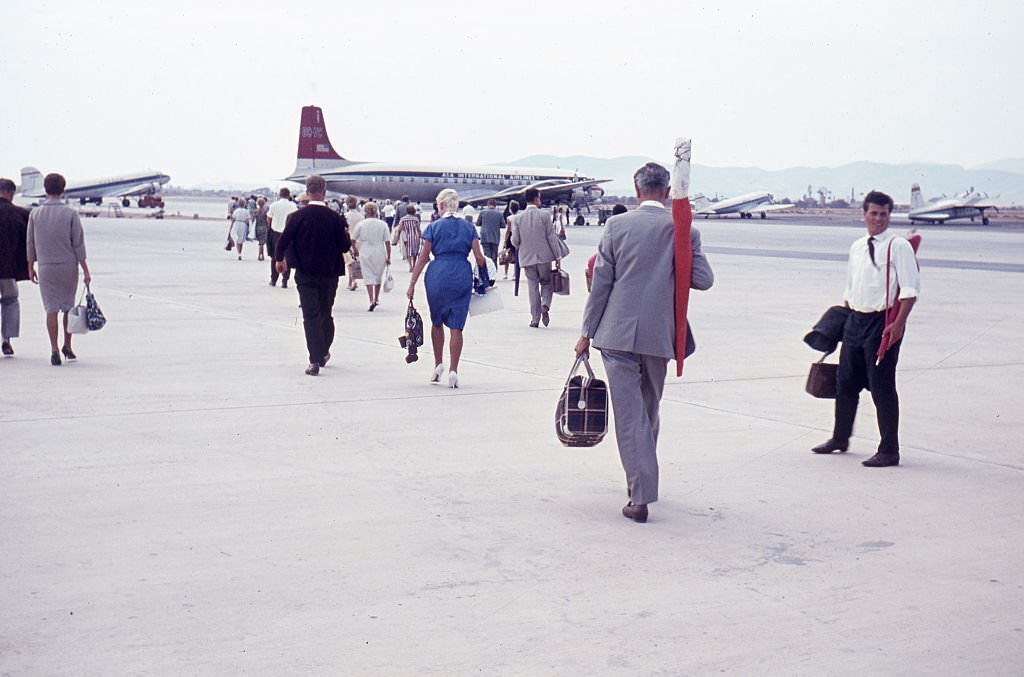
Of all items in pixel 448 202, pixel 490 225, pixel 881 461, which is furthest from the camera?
pixel 490 225

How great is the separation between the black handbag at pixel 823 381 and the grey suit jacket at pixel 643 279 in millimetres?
2002

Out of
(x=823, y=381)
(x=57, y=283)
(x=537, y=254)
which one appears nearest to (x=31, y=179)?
(x=537, y=254)

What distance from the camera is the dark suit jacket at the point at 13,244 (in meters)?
11.7

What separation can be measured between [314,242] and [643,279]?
19.1ft

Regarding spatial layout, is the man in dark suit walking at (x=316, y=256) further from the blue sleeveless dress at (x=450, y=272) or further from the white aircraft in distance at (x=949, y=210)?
the white aircraft in distance at (x=949, y=210)

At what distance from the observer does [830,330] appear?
25.6 feet

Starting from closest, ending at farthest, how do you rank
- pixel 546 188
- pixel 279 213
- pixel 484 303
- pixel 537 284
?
1. pixel 484 303
2. pixel 537 284
3. pixel 279 213
4. pixel 546 188

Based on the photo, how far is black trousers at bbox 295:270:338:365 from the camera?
1107cm

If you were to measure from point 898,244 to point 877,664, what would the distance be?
3.93 m

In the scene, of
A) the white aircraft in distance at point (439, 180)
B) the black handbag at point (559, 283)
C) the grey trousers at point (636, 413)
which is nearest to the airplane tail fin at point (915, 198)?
the white aircraft in distance at point (439, 180)

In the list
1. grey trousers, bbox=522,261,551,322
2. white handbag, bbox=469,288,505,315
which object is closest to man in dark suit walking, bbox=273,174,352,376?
white handbag, bbox=469,288,505,315

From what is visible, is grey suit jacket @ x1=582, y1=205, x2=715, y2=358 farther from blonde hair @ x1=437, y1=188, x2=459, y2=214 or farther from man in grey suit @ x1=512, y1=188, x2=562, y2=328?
man in grey suit @ x1=512, y1=188, x2=562, y2=328

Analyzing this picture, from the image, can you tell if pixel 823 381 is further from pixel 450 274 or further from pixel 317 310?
pixel 317 310

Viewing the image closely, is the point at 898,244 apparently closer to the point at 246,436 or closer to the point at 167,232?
the point at 246,436
